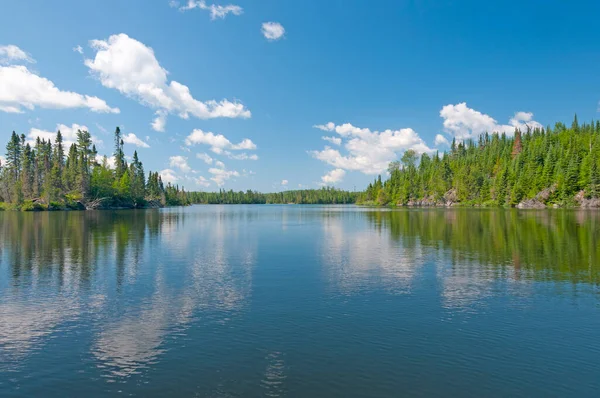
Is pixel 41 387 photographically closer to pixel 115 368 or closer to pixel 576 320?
pixel 115 368

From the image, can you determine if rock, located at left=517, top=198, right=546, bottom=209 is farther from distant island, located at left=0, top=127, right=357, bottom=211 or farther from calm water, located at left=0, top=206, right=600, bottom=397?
distant island, located at left=0, top=127, right=357, bottom=211

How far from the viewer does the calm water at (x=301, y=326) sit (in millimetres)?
14172

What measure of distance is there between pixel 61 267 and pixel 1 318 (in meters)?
14.8

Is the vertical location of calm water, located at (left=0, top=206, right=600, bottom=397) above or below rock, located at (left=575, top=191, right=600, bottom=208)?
below

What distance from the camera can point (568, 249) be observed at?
43.5 metres

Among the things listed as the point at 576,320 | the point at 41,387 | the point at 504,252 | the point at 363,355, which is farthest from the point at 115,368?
the point at 504,252

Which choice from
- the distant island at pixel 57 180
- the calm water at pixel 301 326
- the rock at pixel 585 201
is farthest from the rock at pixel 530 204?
the distant island at pixel 57 180

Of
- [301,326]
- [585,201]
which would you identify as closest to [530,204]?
[585,201]

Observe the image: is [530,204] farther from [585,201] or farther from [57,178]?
[57,178]

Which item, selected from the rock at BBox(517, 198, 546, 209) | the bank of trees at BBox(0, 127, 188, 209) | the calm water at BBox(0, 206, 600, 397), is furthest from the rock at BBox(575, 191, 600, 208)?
the bank of trees at BBox(0, 127, 188, 209)

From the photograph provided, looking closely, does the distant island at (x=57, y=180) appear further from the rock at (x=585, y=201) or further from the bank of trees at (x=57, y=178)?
the rock at (x=585, y=201)

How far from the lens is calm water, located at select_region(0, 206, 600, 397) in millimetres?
14172

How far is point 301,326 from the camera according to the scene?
1983 cm

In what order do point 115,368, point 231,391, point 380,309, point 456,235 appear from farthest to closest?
point 456,235 → point 380,309 → point 115,368 → point 231,391
